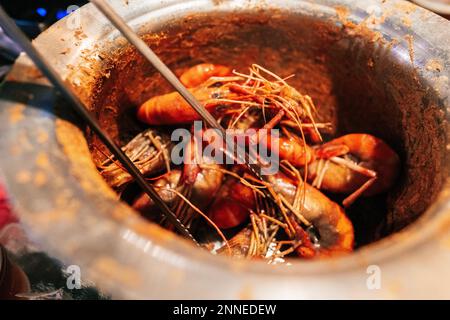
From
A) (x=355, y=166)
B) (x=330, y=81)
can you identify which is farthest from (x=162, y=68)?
(x=355, y=166)

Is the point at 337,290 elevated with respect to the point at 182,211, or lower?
elevated

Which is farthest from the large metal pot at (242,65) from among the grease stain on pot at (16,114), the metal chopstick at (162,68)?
the metal chopstick at (162,68)

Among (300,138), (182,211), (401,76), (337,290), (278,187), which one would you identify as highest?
(401,76)

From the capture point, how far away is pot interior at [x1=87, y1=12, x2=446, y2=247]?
1.26 meters

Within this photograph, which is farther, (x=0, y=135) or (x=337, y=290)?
(x=0, y=135)

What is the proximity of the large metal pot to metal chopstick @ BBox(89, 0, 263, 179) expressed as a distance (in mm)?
244

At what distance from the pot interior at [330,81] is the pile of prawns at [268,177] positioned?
6 cm

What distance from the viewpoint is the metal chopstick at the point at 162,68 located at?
96 cm

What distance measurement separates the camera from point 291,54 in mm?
1554

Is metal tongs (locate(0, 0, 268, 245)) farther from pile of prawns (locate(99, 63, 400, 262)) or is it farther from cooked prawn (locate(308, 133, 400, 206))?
cooked prawn (locate(308, 133, 400, 206))

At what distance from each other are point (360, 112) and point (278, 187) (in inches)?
16.7

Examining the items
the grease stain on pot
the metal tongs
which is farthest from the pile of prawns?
the grease stain on pot
